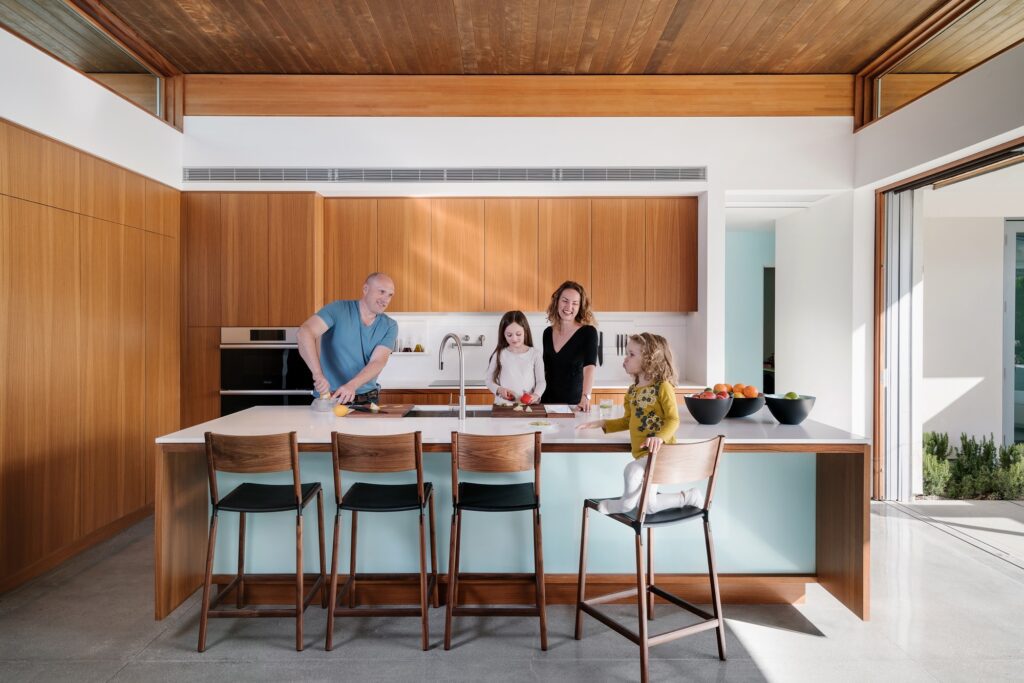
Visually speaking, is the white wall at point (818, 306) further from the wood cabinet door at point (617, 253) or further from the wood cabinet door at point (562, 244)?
the wood cabinet door at point (562, 244)

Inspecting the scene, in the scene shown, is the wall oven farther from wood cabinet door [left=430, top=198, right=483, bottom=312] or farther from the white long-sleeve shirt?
the white long-sleeve shirt

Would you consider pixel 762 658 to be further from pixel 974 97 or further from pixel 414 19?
pixel 414 19

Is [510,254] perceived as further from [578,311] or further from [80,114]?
[80,114]

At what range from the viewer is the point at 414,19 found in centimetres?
405

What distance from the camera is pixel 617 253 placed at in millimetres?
5336

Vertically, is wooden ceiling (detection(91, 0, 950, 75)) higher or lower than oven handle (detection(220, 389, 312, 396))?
higher

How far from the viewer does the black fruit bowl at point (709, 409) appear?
299 centimetres

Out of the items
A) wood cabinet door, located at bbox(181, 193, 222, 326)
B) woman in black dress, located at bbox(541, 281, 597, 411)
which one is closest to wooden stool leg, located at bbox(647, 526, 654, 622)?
woman in black dress, located at bbox(541, 281, 597, 411)

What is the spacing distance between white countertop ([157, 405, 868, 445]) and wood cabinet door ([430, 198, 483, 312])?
2.23m

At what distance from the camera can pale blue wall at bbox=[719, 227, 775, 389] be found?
7566 mm

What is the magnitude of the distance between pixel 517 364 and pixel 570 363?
13.4 inches

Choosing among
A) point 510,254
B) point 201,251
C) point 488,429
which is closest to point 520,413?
point 488,429

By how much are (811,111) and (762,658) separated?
163 inches

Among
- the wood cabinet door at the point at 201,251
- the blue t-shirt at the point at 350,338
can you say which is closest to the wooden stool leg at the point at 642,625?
the blue t-shirt at the point at 350,338
